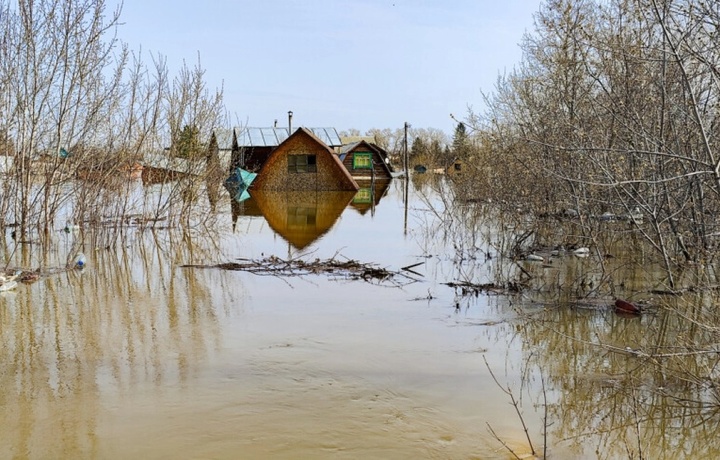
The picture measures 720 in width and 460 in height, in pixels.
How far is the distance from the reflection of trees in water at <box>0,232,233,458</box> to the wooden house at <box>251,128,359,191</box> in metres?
25.8

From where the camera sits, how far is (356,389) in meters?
5.79

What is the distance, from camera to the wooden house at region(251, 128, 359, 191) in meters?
37.3

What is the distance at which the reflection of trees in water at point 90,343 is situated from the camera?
4.95m

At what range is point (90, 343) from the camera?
6980 mm

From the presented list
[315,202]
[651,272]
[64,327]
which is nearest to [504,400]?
[64,327]

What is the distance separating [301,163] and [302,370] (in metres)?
31.9

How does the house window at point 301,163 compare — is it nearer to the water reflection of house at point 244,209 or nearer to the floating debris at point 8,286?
the water reflection of house at point 244,209

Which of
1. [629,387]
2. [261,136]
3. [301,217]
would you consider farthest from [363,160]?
[629,387]

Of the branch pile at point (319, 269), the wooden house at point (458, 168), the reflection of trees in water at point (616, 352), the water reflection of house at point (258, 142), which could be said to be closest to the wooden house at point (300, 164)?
the water reflection of house at point (258, 142)

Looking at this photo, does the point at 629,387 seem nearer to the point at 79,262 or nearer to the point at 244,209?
the point at 79,262

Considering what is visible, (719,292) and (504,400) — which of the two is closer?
(504,400)

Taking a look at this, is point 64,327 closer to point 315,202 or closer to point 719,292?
point 719,292

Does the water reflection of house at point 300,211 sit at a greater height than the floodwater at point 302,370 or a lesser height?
greater

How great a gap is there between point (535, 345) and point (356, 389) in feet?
8.08
